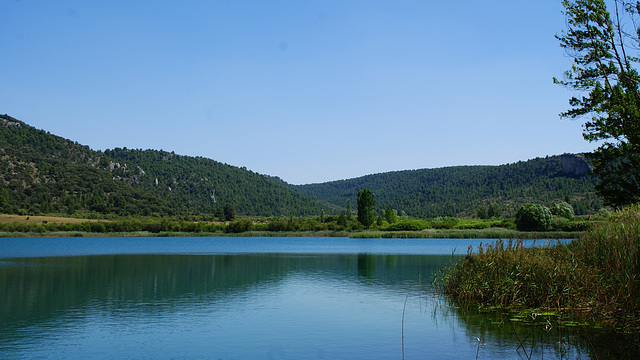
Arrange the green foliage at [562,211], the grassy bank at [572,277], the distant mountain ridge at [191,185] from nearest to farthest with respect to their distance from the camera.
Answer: the grassy bank at [572,277]
the green foliage at [562,211]
the distant mountain ridge at [191,185]

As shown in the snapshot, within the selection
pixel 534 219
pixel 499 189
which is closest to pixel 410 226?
pixel 534 219

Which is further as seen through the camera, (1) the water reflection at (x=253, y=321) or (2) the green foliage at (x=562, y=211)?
(2) the green foliage at (x=562, y=211)

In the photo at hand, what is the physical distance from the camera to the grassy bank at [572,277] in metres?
12.7

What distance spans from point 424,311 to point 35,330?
36.6ft

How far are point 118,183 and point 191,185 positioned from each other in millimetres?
40857

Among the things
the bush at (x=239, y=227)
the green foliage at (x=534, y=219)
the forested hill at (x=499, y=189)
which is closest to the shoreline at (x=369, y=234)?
the bush at (x=239, y=227)

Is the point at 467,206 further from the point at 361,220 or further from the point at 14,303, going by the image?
the point at 14,303

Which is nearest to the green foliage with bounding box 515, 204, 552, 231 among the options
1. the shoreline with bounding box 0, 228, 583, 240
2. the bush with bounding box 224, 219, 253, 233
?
the shoreline with bounding box 0, 228, 583, 240

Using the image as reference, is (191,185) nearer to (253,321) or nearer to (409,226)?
(409,226)

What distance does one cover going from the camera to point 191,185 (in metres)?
154

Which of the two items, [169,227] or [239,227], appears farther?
[239,227]

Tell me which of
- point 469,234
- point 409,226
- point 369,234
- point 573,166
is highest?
point 573,166

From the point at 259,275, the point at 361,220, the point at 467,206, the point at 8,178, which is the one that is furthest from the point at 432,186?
the point at 259,275

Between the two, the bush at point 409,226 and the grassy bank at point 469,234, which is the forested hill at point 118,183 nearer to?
the bush at point 409,226
